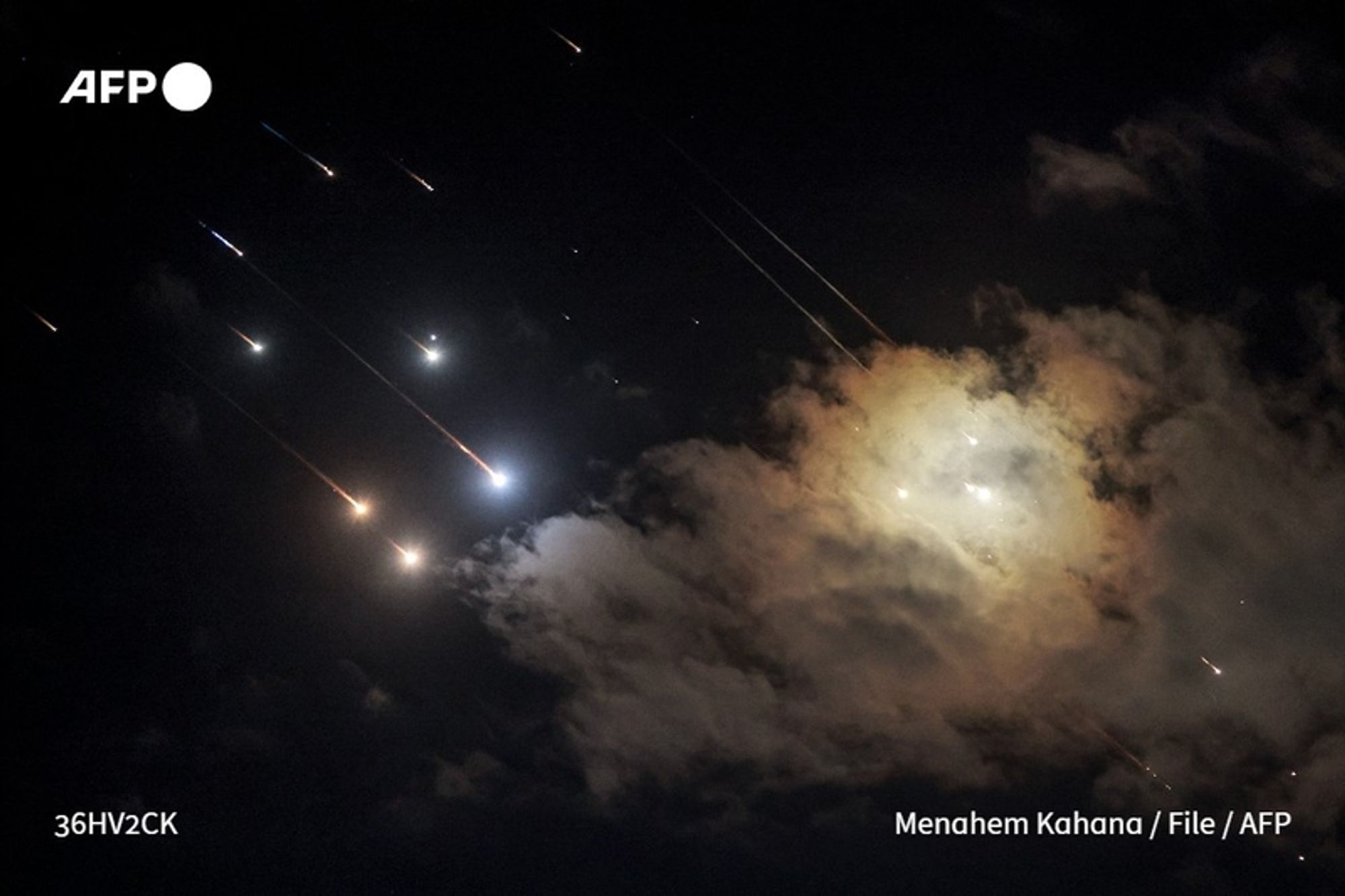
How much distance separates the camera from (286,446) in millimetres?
3783

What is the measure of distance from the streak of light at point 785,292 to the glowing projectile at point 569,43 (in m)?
0.70

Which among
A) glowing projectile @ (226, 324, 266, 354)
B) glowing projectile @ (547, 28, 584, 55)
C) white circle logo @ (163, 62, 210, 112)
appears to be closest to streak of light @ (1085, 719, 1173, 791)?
glowing projectile @ (547, 28, 584, 55)

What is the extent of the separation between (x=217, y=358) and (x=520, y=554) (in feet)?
4.26

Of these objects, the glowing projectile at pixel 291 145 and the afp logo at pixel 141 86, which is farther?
the glowing projectile at pixel 291 145

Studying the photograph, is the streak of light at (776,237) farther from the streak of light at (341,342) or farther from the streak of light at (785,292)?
the streak of light at (341,342)

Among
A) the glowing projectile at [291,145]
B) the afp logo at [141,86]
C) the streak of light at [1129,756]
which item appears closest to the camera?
the streak of light at [1129,756]

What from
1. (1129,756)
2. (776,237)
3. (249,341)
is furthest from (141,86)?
(1129,756)

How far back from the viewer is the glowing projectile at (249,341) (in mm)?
3787

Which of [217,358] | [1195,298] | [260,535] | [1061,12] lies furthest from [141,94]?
[1195,298]

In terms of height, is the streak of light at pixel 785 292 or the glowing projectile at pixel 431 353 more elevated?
the streak of light at pixel 785 292

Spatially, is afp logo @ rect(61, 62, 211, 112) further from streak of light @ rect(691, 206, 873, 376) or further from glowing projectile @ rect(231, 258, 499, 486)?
streak of light @ rect(691, 206, 873, 376)

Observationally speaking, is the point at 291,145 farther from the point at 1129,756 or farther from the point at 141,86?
the point at 1129,756

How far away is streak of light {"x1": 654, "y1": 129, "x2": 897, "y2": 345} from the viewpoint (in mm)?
3711

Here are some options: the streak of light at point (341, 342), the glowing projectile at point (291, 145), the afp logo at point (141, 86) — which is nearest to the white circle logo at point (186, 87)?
the afp logo at point (141, 86)
